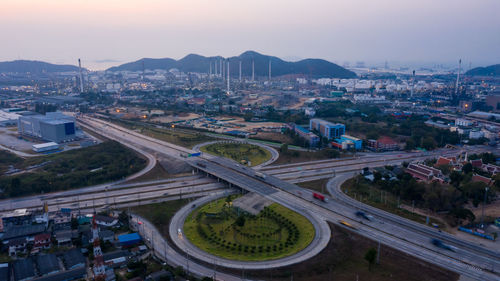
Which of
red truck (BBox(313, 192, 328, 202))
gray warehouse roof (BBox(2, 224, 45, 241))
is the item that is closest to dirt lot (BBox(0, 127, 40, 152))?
gray warehouse roof (BBox(2, 224, 45, 241))

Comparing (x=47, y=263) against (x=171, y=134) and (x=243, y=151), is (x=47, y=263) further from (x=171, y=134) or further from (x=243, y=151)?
(x=171, y=134)

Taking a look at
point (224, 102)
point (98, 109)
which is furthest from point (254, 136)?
point (98, 109)

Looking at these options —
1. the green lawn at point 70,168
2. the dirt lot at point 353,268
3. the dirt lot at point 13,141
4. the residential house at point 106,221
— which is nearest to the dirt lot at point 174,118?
the green lawn at point 70,168

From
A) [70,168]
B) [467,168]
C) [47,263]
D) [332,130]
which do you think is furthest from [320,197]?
[70,168]

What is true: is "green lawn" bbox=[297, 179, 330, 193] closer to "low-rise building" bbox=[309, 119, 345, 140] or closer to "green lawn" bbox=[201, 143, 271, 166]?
"green lawn" bbox=[201, 143, 271, 166]

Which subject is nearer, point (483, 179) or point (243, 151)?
point (483, 179)

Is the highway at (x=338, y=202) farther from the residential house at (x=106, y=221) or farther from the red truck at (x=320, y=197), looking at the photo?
the residential house at (x=106, y=221)
